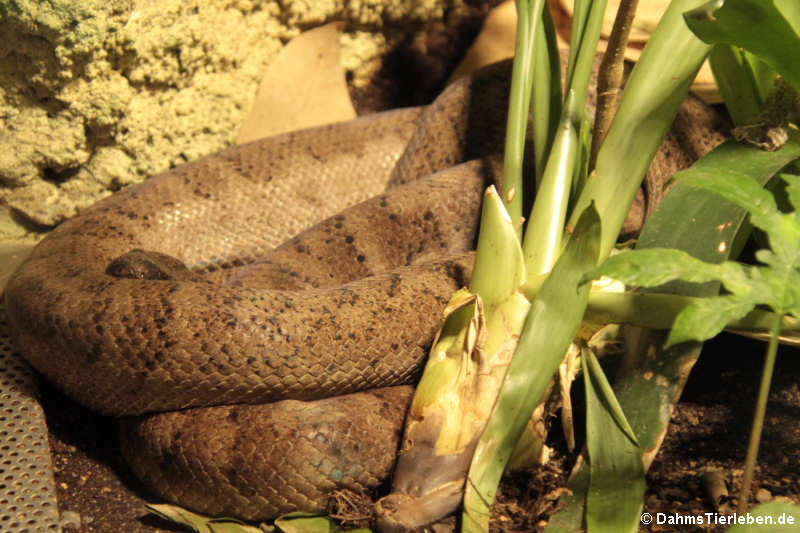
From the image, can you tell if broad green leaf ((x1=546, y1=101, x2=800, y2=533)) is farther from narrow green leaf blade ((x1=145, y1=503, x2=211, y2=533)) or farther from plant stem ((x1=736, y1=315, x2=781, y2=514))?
narrow green leaf blade ((x1=145, y1=503, x2=211, y2=533))

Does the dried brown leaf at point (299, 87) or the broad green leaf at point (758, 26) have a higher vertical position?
the broad green leaf at point (758, 26)

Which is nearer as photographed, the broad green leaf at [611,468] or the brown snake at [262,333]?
the broad green leaf at [611,468]

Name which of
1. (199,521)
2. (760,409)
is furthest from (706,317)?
(199,521)

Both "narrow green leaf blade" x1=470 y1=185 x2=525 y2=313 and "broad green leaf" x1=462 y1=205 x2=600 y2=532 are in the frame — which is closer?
"broad green leaf" x1=462 y1=205 x2=600 y2=532

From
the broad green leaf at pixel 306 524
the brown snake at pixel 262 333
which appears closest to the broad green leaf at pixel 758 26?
the brown snake at pixel 262 333

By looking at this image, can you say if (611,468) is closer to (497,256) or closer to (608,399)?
(608,399)

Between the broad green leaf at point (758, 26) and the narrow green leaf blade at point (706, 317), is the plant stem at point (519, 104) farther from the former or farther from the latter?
the narrow green leaf blade at point (706, 317)

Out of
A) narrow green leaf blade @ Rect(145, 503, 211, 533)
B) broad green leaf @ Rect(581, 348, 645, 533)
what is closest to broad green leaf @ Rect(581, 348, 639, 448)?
broad green leaf @ Rect(581, 348, 645, 533)
